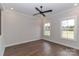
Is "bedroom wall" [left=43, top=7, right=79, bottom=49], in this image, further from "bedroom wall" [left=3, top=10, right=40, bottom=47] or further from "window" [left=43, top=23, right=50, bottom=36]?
"bedroom wall" [left=3, top=10, right=40, bottom=47]

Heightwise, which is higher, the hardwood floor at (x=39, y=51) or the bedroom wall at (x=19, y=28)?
the bedroom wall at (x=19, y=28)

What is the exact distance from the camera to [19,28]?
5.18 meters

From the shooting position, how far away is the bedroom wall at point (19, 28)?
14.4ft

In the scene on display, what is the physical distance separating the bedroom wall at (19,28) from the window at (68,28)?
261 centimetres

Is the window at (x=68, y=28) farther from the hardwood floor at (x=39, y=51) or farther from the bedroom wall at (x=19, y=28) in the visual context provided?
the bedroom wall at (x=19, y=28)

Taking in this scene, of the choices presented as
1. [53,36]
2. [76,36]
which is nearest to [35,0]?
[76,36]

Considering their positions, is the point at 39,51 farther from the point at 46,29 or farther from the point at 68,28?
the point at 46,29

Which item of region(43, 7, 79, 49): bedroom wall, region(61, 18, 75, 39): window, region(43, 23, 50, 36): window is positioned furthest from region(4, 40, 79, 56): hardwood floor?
region(43, 23, 50, 36): window

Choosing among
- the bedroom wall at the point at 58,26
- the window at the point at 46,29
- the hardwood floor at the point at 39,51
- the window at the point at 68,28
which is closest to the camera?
the hardwood floor at the point at 39,51

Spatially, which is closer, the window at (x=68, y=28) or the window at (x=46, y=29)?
the window at (x=68, y=28)

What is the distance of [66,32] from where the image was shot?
481cm

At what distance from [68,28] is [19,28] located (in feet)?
10.8

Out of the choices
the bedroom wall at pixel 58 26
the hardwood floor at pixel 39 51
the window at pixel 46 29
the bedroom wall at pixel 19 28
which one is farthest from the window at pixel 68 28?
the bedroom wall at pixel 19 28

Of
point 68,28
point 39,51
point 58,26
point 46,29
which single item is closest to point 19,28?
point 39,51
